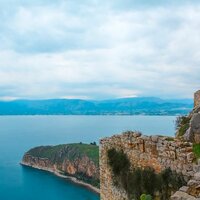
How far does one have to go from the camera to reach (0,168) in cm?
13950

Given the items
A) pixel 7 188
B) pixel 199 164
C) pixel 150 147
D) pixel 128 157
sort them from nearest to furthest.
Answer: pixel 199 164 → pixel 150 147 → pixel 128 157 → pixel 7 188

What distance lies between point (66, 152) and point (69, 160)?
4.73 meters

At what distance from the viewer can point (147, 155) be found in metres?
10.0

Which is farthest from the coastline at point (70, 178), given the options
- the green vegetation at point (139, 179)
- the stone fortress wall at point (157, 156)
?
the green vegetation at point (139, 179)

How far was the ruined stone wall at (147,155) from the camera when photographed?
27.8ft

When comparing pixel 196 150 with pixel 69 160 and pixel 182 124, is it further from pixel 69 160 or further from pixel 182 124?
pixel 69 160

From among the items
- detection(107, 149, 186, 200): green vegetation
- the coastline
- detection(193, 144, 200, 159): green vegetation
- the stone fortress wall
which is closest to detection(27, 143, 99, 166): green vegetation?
the coastline

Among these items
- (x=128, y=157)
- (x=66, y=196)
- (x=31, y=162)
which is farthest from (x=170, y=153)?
(x=31, y=162)

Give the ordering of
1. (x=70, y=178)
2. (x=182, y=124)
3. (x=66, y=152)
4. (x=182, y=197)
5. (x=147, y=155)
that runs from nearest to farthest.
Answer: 1. (x=182, y=197)
2. (x=147, y=155)
3. (x=182, y=124)
4. (x=70, y=178)
5. (x=66, y=152)

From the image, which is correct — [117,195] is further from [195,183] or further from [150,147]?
[195,183]

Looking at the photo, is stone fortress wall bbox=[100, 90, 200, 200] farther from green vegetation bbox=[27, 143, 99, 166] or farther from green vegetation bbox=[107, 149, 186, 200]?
green vegetation bbox=[27, 143, 99, 166]

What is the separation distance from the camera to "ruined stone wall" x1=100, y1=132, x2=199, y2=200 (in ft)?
27.8

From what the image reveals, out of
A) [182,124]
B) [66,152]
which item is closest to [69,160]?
[66,152]

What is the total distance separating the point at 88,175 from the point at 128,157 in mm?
140444
